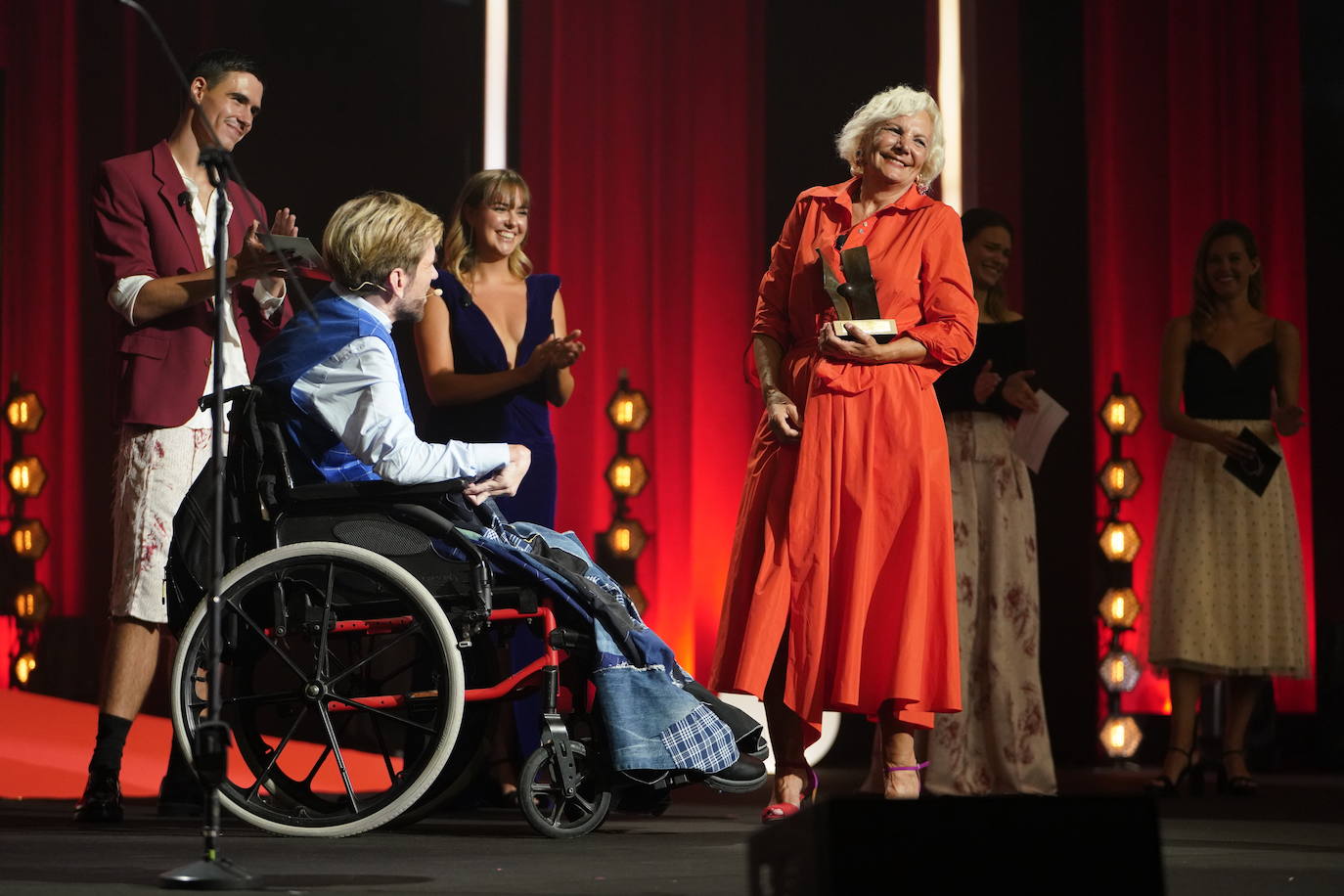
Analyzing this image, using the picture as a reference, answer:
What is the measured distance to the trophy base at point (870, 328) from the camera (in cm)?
287

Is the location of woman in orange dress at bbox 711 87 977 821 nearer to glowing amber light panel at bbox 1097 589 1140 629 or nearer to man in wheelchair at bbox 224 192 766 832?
man in wheelchair at bbox 224 192 766 832

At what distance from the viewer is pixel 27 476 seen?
17.0ft

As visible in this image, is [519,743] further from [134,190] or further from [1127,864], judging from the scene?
[1127,864]

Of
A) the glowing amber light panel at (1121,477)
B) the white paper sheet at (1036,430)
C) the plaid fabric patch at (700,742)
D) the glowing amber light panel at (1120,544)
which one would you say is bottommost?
the plaid fabric patch at (700,742)

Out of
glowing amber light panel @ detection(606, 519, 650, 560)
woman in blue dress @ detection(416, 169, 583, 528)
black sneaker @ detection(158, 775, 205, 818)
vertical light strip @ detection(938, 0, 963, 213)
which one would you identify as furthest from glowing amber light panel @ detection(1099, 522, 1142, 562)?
black sneaker @ detection(158, 775, 205, 818)

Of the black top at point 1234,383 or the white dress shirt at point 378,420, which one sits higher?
the black top at point 1234,383

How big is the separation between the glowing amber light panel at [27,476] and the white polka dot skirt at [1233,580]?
11.0ft

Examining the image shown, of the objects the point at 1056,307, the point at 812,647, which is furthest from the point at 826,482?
the point at 1056,307

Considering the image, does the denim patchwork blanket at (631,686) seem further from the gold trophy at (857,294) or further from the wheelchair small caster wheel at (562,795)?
the gold trophy at (857,294)

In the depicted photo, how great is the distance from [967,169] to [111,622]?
10.1 ft

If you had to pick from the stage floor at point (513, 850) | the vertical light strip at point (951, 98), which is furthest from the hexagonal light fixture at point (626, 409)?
the stage floor at point (513, 850)

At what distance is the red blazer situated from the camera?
3031mm

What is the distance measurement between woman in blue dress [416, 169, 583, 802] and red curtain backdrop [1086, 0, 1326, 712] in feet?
7.36

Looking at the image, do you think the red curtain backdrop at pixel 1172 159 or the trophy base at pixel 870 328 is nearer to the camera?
the trophy base at pixel 870 328
